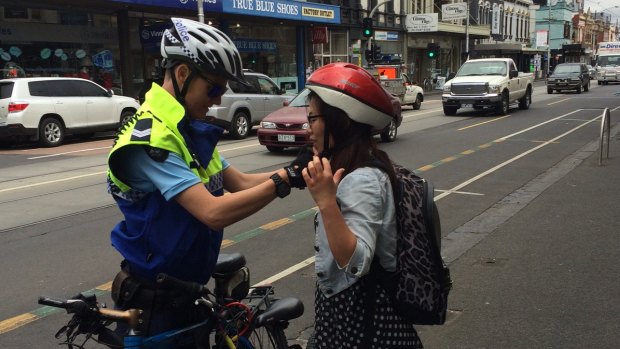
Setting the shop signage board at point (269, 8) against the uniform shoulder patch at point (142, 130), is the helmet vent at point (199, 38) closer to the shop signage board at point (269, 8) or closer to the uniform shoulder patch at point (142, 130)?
the uniform shoulder patch at point (142, 130)

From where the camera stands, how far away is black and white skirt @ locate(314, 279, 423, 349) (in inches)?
74.2

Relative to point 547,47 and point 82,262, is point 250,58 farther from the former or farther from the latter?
point 547,47

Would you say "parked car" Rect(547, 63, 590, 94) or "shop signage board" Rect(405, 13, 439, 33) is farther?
"shop signage board" Rect(405, 13, 439, 33)

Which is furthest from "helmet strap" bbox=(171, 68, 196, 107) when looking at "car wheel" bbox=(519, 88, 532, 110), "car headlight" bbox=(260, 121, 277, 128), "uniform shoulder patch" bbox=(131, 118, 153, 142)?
"car wheel" bbox=(519, 88, 532, 110)

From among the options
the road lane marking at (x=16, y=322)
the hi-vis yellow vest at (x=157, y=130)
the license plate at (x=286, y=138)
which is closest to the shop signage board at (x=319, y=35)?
the license plate at (x=286, y=138)

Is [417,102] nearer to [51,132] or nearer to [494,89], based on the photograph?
[494,89]

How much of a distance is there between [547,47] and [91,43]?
61.9 metres

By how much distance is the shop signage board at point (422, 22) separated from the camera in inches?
1676

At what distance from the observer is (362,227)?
5.88ft

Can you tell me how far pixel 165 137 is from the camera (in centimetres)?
190

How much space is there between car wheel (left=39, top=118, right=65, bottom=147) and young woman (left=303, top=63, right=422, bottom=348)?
1565 cm

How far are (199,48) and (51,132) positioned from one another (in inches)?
615

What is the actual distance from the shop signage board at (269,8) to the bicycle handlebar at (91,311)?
21.2 metres

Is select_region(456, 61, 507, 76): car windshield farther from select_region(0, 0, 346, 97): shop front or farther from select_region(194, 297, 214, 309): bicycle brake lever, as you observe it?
select_region(194, 297, 214, 309): bicycle brake lever
